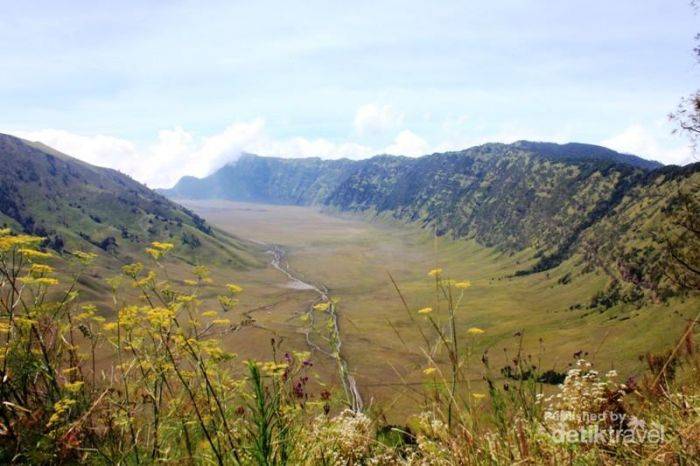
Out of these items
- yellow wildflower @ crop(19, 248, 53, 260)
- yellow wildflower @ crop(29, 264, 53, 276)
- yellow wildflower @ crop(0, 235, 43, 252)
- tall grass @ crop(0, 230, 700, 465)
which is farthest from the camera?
yellow wildflower @ crop(29, 264, 53, 276)

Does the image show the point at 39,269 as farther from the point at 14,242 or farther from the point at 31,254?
the point at 14,242

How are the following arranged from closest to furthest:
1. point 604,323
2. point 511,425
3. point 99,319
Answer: point 511,425
point 99,319
point 604,323

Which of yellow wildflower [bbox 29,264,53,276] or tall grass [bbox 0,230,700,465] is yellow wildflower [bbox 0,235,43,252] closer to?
tall grass [bbox 0,230,700,465]

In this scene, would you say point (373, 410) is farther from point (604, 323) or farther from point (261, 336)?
point (604, 323)

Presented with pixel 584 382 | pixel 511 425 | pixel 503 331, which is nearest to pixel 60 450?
pixel 511 425

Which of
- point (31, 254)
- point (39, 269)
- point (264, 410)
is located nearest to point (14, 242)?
point (31, 254)

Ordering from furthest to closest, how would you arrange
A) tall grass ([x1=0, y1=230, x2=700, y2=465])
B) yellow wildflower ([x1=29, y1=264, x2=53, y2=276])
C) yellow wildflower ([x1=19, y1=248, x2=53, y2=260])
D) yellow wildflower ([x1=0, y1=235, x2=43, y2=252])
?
yellow wildflower ([x1=29, y1=264, x2=53, y2=276])
yellow wildflower ([x1=19, y1=248, x2=53, y2=260])
yellow wildflower ([x1=0, y1=235, x2=43, y2=252])
tall grass ([x1=0, y1=230, x2=700, y2=465])

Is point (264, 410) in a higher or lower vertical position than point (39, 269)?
lower

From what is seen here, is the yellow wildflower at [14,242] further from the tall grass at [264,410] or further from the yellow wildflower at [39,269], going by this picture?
the yellow wildflower at [39,269]

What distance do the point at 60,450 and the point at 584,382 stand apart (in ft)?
23.5

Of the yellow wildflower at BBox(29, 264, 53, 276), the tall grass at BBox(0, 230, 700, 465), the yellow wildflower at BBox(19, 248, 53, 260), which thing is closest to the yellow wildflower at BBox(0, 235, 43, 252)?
the tall grass at BBox(0, 230, 700, 465)

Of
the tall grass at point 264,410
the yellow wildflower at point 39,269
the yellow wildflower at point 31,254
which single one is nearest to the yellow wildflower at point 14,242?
the tall grass at point 264,410

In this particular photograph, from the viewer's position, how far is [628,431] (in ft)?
17.7

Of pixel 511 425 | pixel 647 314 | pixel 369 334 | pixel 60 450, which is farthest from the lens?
pixel 369 334
